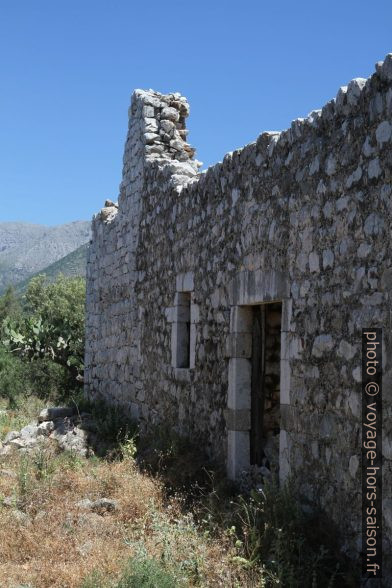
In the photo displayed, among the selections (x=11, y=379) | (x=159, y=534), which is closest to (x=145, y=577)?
(x=159, y=534)

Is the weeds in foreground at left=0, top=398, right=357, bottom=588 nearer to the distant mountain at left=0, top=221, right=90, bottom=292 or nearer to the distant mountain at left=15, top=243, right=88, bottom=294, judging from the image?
the distant mountain at left=15, top=243, right=88, bottom=294

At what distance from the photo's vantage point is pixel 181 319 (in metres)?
8.90

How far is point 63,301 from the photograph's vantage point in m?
30.7

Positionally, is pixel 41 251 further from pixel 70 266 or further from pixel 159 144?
pixel 159 144

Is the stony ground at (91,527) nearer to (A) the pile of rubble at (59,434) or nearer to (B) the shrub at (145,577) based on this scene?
(B) the shrub at (145,577)

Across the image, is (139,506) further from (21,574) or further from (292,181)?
(292,181)

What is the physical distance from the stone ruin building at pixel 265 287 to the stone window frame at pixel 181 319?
3 centimetres

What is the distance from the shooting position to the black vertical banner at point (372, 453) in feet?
15.4

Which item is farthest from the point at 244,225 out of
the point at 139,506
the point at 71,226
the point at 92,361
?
the point at 71,226

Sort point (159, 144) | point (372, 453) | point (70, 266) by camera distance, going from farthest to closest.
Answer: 1. point (70, 266)
2. point (159, 144)
3. point (372, 453)

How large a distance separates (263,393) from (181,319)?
214cm

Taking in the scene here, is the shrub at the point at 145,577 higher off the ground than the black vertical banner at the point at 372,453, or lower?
lower

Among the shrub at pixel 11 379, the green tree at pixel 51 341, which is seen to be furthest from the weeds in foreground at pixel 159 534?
the green tree at pixel 51 341

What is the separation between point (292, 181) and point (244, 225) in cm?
105
